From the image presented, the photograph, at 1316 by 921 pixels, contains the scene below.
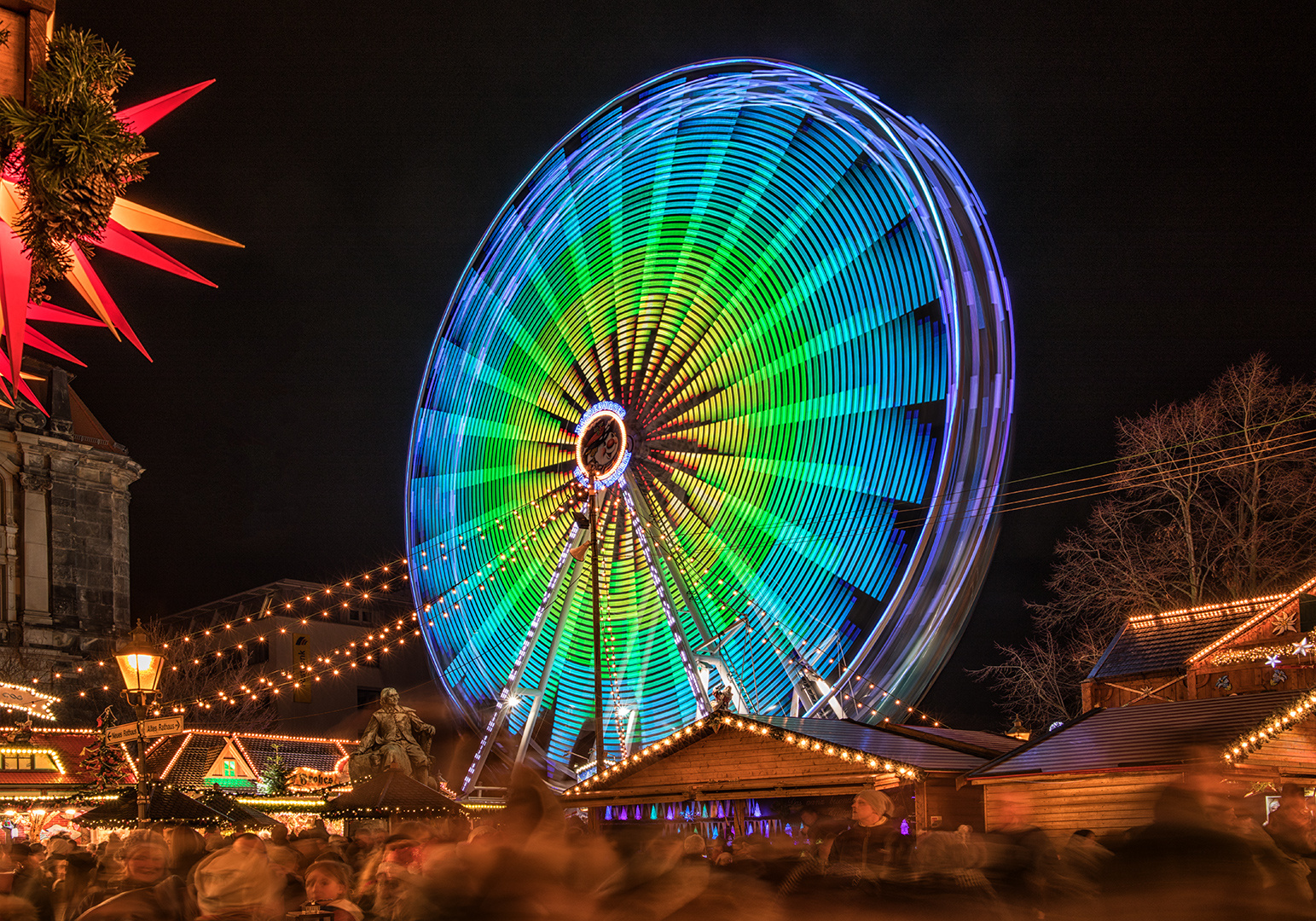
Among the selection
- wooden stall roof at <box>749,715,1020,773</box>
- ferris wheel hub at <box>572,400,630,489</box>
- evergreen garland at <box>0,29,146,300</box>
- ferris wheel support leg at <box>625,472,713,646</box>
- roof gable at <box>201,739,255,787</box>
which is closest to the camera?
evergreen garland at <box>0,29,146,300</box>

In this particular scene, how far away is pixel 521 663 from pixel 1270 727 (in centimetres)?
1254

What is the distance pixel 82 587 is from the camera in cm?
4272

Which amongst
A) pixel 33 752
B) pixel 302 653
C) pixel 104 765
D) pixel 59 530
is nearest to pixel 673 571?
pixel 104 765

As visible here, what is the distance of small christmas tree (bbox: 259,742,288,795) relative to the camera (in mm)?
24047

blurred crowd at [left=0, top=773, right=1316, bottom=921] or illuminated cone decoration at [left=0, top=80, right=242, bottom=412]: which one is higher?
illuminated cone decoration at [left=0, top=80, right=242, bottom=412]

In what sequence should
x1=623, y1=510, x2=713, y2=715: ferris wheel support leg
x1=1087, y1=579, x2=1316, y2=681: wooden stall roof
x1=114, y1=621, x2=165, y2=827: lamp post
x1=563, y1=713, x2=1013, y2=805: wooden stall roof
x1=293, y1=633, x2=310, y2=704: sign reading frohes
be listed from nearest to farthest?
x1=114, y1=621, x2=165, y2=827: lamp post → x1=563, y1=713, x2=1013, y2=805: wooden stall roof → x1=623, y1=510, x2=713, y2=715: ferris wheel support leg → x1=1087, y1=579, x2=1316, y2=681: wooden stall roof → x1=293, y1=633, x2=310, y2=704: sign reading frohes

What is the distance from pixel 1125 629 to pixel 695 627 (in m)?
8.96

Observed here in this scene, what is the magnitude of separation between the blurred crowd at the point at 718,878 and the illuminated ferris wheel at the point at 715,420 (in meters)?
10.7

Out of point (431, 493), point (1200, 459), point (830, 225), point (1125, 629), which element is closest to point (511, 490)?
point (431, 493)

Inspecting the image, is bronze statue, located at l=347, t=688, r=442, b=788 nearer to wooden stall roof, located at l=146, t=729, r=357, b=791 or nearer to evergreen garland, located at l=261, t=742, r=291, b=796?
evergreen garland, located at l=261, t=742, r=291, b=796

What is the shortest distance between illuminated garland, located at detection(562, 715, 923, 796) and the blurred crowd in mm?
8820

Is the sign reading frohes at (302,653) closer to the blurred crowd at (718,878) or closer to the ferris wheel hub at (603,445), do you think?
the ferris wheel hub at (603,445)

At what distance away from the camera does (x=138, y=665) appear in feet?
38.5

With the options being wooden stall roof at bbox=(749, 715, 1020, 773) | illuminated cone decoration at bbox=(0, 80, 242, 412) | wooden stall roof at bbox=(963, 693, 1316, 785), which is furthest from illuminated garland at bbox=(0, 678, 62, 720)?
illuminated cone decoration at bbox=(0, 80, 242, 412)
